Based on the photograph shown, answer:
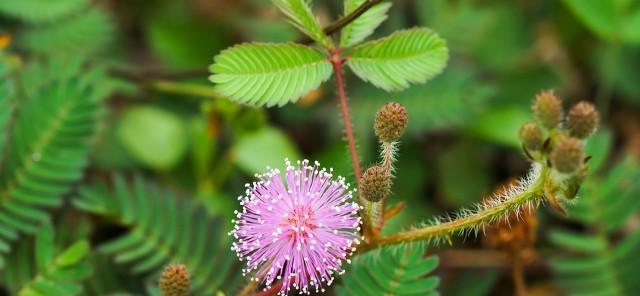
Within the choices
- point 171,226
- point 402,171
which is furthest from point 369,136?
point 171,226

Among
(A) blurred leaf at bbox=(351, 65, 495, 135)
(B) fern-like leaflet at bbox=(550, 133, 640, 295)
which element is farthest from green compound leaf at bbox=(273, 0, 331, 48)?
(B) fern-like leaflet at bbox=(550, 133, 640, 295)

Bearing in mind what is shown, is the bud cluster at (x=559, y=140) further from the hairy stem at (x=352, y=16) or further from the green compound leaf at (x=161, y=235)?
the green compound leaf at (x=161, y=235)

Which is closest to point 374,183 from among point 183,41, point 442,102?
point 442,102

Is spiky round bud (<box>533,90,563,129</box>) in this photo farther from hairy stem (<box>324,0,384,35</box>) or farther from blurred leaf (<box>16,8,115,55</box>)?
Answer: blurred leaf (<box>16,8,115,55</box>)

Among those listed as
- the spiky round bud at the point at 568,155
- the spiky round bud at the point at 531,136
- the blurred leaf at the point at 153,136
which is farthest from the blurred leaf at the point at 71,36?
the spiky round bud at the point at 568,155

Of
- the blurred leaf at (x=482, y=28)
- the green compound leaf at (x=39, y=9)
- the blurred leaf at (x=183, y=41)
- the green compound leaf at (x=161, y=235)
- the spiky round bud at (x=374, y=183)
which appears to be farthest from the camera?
the blurred leaf at (x=183, y=41)

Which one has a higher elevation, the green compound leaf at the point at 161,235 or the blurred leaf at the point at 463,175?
the blurred leaf at the point at 463,175

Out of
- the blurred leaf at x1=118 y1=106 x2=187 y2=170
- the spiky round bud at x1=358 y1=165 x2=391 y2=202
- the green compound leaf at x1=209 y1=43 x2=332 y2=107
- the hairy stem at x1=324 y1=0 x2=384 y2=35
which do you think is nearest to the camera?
the spiky round bud at x1=358 y1=165 x2=391 y2=202
